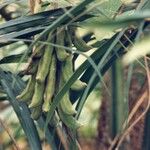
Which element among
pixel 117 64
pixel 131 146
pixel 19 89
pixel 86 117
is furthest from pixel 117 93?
pixel 86 117

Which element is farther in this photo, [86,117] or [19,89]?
[86,117]

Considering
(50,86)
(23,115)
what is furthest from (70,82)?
(23,115)

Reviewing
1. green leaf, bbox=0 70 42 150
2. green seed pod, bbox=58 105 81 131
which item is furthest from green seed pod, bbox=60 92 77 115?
green leaf, bbox=0 70 42 150

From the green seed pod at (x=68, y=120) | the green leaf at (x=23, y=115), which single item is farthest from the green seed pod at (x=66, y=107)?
the green leaf at (x=23, y=115)

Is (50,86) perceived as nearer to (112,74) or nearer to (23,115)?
(23,115)

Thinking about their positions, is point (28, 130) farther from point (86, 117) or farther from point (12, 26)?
point (86, 117)

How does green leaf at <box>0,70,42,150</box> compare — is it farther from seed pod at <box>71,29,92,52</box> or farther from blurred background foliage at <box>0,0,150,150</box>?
seed pod at <box>71,29,92,52</box>

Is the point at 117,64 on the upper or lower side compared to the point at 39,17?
lower
